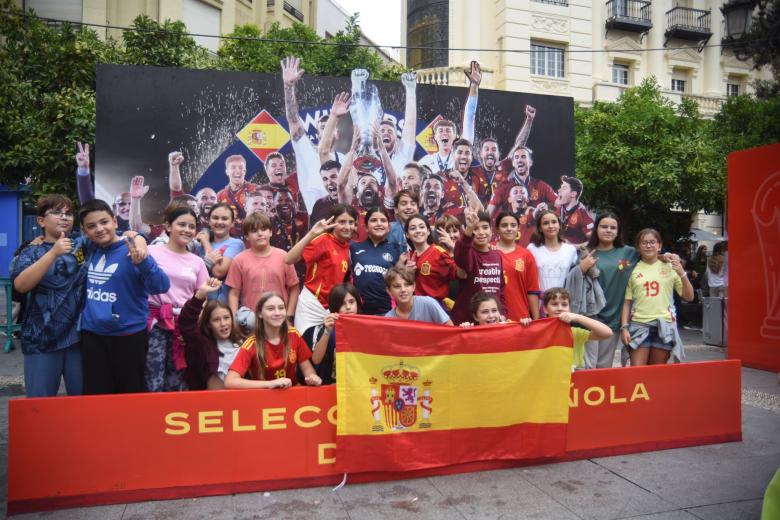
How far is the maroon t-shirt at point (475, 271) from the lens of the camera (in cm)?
497

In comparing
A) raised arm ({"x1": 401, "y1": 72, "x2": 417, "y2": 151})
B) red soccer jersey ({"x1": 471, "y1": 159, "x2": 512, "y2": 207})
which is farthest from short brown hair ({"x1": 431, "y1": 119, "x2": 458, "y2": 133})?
red soccer jersey ({"x1": 471, "y1": 159, "x2": 512, "y2": 207})

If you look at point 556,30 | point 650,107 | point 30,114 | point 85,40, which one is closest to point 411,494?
point 30,114

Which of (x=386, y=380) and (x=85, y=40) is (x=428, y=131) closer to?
(x=386, y=380)

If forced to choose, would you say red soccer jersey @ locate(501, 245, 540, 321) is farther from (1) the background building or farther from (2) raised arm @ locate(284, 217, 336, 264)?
(1) the background building

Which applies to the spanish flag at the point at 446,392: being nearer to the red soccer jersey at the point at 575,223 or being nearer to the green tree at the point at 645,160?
the red soccer jersey at the point at 575,223

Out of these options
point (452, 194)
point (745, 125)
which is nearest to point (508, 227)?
point (452, 194)

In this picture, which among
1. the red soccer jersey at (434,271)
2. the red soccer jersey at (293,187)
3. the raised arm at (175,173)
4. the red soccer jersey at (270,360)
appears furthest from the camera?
the red soccer jersey at (293,187)

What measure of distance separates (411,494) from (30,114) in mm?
8187

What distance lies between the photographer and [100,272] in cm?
399

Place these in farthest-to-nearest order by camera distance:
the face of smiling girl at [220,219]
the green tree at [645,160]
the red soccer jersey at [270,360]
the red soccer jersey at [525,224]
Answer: the green tree at [645,160] → the red soccer jersey at [525,224] → the face of smiling girl at [220,219] → the red soccer jersey at [270,360]

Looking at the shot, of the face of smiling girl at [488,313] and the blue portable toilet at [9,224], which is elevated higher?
the blue portable toilet at [9,224]

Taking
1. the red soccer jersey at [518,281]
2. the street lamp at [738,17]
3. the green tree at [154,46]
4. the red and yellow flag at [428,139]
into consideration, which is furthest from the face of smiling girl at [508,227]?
the green tree at [154,46]

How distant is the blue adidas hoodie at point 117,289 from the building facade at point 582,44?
1950 cm

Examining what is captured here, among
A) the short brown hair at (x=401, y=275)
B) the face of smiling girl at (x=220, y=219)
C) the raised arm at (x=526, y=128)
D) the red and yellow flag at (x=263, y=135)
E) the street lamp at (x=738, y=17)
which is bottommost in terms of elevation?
the short brown hair at (x=401, y=275)
